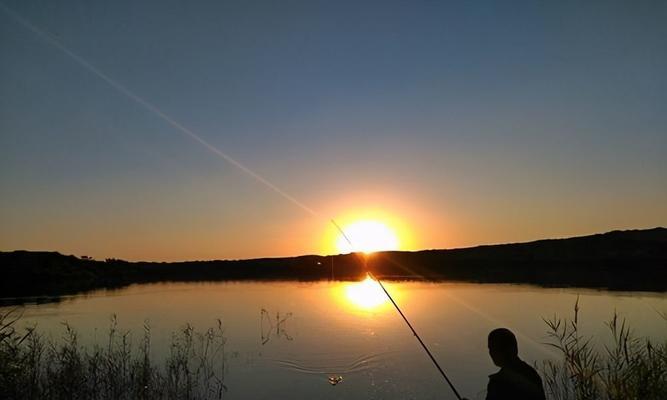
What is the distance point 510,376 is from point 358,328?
67.2ft

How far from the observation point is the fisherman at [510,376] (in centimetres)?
438

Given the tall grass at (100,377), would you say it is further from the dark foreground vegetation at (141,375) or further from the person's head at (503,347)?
the person's head at (503,347)

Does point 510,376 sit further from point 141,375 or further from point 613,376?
point 141,375

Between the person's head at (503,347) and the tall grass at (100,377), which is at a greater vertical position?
the person's head at (503,347)

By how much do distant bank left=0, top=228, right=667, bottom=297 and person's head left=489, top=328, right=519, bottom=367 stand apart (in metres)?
48.1

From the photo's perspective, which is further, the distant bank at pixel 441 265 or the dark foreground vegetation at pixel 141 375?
the distant bank at pixel 441 265

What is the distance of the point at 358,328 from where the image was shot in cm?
2436

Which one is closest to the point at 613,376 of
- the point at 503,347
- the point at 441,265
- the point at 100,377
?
the point at 503,347

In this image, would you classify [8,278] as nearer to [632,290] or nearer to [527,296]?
[527,296]

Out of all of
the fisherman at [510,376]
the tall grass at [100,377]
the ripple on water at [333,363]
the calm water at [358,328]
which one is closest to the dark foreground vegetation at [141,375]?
the tall grass at [100,377]

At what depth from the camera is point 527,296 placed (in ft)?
115

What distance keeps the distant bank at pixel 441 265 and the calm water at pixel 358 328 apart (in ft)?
60.6

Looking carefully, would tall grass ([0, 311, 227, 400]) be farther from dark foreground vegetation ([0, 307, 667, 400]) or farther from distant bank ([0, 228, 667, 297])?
distant bank ([0, 228, 667, 297])

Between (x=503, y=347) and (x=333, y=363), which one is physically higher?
(x=503, y=347)
